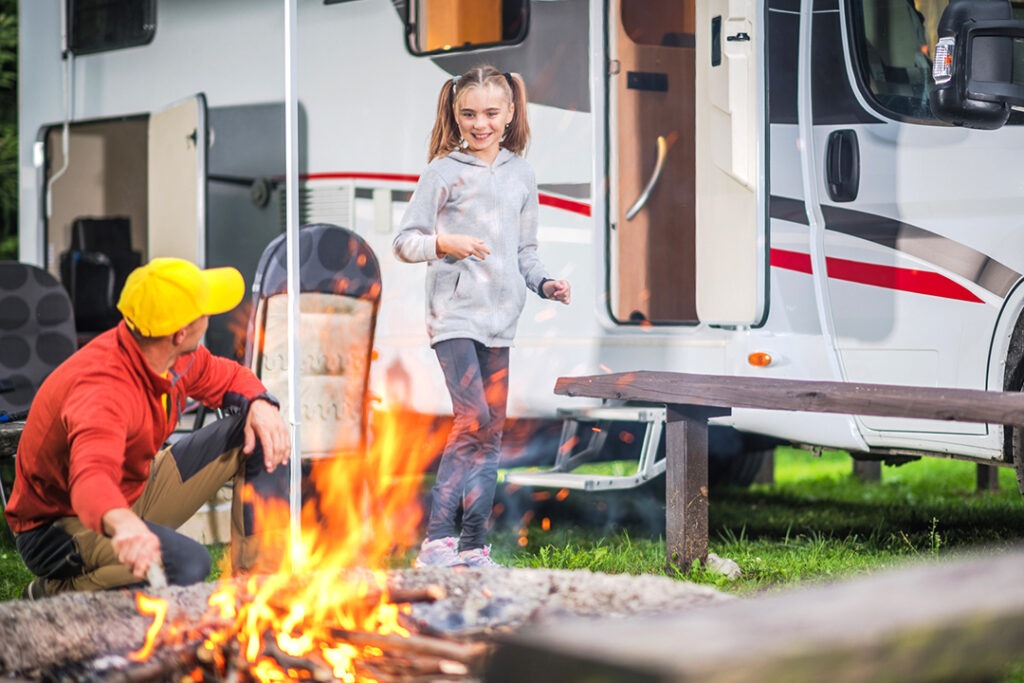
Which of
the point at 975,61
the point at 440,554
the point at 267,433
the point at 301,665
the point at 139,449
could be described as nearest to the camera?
the point at 301,665

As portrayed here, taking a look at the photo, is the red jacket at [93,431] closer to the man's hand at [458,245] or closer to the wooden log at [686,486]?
the man's hand at [458,245]

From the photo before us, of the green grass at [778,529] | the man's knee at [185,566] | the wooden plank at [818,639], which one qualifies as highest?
the wooden plank at [818,639]

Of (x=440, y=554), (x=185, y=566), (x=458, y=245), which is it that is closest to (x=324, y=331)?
(x=458, y=245)

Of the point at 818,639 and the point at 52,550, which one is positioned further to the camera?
the point at 52,550

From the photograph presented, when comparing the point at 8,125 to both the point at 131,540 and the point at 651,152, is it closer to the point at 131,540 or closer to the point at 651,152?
the point at 651,152

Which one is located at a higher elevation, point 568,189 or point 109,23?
point 109,23

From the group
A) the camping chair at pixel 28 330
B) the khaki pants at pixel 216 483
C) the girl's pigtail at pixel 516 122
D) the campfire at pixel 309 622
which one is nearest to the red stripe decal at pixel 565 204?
the girl's pigtail at pixel 516 122

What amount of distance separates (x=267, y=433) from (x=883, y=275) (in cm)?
223

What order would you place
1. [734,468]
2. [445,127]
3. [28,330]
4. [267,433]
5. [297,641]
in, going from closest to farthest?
[297,641] < [267,433] < [445,127] < [28,330] < [734,468]

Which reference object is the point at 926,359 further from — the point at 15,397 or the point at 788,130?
the point at 15,397

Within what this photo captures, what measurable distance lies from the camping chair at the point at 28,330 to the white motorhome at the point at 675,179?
0.78m

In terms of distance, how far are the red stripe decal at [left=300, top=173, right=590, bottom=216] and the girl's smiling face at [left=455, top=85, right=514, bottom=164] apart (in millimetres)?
714

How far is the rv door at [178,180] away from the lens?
555cm

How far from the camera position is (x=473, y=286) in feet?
13.0
